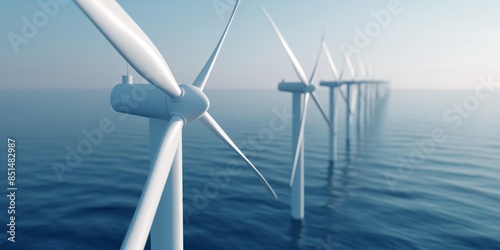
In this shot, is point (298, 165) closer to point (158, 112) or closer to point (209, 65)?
point (209, 65)

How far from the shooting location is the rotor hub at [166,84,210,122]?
1062 centimetres

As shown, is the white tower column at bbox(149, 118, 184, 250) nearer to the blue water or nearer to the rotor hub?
the rotor hub

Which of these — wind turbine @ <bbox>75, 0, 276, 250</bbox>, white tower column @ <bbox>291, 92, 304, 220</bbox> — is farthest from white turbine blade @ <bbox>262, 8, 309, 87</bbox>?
wind turbine @ <bbox>75, 0, 276, 250</bbox>

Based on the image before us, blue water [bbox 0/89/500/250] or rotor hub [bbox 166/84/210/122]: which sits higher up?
rotor hub [bbox 166/84/210/122]

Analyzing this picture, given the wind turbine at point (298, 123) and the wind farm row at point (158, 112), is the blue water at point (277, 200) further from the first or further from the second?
the wind farm row at point (158, 112)

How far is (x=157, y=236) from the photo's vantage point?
37.2 ft

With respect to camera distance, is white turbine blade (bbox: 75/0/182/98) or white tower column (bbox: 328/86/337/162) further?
white tower column (bbox: 328/86/337/162)

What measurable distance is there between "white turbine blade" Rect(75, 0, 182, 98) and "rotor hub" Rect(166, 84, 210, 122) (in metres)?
0.83

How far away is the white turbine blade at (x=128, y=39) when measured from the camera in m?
7.36

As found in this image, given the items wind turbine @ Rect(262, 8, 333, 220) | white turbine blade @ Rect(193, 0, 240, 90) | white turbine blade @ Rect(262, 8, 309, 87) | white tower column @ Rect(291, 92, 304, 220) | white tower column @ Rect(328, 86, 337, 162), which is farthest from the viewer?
white tower column @ Rect(328, 86, 337, 162)

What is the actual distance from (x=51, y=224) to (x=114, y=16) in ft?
76.1

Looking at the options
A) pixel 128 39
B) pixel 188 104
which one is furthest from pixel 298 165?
pixel 128 39

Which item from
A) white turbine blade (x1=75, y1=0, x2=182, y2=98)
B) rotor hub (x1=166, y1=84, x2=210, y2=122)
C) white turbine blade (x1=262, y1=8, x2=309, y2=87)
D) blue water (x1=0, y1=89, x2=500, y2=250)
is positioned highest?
white turbine blade (x1=262, y1=8, x2=309, y2=87)


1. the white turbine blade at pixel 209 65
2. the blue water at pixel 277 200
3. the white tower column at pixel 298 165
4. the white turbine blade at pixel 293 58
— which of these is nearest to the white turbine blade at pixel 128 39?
the white turbine blade at pixel 209 65
